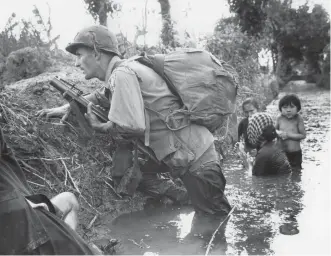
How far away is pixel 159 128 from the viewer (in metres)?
3.57

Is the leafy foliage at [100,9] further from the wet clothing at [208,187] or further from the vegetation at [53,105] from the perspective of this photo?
the wet clothing at [208,187]

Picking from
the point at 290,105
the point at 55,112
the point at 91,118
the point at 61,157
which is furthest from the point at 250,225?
the point at 290,105

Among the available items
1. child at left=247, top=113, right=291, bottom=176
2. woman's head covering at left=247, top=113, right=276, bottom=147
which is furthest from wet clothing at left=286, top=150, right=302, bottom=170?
woman's head covering at left=247, top=113, right=276, bottom=147

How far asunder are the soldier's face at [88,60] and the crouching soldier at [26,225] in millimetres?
1906

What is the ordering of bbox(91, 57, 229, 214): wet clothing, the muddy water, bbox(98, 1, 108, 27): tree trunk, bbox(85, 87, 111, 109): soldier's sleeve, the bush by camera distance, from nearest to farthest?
the muddy water < bbox(91, 57, 229, 214): wet clothing < bbox(85, 87, 111, 109): soldier's sleeve < the bush < bbox(98, 1, 108, 27): tree trunk

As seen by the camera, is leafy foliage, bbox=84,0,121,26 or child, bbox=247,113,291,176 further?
leafy foliage, bbox=84,0,121,26

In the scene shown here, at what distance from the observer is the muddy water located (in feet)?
10.7

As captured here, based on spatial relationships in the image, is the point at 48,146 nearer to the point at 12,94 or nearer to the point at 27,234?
the point at 12,94

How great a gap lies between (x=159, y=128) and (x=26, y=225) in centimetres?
187

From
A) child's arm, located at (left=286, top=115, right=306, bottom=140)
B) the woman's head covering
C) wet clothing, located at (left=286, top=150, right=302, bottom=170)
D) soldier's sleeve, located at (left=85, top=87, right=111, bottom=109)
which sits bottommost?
wet clothing, located at (left=286, top=150, right=302, bottom=170)

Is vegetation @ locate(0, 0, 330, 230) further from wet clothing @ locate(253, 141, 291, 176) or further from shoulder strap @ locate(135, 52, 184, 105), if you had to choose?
shoulder strap @ locate(135, 52, 184, 105)

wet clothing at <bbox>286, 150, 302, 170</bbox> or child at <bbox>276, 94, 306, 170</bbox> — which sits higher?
child at <bbox>276, 94, 306, 170</bbox>

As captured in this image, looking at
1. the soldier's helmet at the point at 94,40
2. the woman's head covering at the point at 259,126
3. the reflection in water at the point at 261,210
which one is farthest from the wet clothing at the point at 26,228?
the woman's head covering at the point at 259,126

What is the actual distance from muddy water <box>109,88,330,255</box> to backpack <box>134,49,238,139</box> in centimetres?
95
